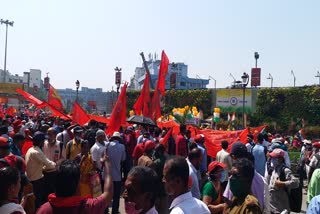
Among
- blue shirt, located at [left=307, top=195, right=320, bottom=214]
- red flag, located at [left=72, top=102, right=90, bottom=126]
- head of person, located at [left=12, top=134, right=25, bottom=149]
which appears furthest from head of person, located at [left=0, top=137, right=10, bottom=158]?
red flag, located at [left=72, top=102, right=90, bottom=126]

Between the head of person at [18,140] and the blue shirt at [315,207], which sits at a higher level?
the blue shirt at [315,207]

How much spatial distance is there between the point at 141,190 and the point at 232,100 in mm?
37274

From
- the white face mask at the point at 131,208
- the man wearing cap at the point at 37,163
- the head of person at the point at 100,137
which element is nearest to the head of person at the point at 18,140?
the man wearing cap at the point at 37,163

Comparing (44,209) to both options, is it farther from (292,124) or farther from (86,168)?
(292,124)

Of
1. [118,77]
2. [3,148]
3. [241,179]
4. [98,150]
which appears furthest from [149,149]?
[118,77]

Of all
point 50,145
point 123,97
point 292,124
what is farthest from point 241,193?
point 292,124

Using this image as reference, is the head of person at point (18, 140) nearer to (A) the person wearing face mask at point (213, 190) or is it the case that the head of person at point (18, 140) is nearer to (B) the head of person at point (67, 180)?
(A) the person wearing face mask at point (213, 190)

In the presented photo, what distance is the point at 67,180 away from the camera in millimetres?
3221

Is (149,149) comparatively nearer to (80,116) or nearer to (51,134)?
(51,134)

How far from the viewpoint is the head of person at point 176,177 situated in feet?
10.9

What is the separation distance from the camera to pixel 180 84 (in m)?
113

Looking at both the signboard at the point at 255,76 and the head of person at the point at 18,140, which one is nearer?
the head of person at the point at 18,140

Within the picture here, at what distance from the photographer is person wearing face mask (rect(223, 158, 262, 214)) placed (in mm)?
3510

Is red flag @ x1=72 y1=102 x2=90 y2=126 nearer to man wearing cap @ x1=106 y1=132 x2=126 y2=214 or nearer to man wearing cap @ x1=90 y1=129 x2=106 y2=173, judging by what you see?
man wearing cap @ x1=106 y1=132 x2=126 y2=214
